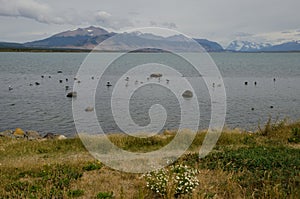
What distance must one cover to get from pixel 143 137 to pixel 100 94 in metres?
32.1

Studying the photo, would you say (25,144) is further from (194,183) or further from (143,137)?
(194,183)

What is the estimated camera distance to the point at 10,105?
41.2 meters

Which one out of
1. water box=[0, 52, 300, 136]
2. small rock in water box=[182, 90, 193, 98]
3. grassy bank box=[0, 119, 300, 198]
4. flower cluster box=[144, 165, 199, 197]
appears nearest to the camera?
flower cluster box=[144, 165, 199, 197]

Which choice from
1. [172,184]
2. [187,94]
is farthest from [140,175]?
[187,94]

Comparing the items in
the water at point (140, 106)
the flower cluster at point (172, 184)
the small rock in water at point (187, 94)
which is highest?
the flower cluster at point (172, 184)

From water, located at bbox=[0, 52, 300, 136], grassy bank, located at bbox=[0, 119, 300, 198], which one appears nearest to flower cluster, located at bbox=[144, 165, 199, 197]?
grassy bank, located at bbox=[0, 119, 300, 198]

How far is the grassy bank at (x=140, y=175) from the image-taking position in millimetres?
8703

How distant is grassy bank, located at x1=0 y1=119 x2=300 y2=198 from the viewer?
8.70m

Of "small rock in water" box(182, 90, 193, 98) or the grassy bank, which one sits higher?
the grassy bank

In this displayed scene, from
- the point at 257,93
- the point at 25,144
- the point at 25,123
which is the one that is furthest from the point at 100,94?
the point at 25,144

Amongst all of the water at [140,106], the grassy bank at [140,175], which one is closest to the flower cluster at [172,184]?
the grassy bank at [140,175]

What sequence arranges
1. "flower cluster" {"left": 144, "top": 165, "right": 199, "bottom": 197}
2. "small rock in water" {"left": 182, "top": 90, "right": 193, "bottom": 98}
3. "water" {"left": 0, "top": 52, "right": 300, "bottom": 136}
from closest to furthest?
"flower cluster" {"left": 144, "top": 165, "right": 199, "bottom": 197} < "water" {"left": 0, "top": 52, "right": 300, "bottom": 136} < "small rock in water" {"left": 182, "top": 90, "right": 193, "bottom": 98}

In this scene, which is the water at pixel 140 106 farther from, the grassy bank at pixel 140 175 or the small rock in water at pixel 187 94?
the grassy bank at pixel 140 175

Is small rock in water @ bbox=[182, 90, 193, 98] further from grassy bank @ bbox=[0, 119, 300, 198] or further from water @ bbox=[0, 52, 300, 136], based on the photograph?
grassy bank @ bbox=[0, 119, 300, 198]
